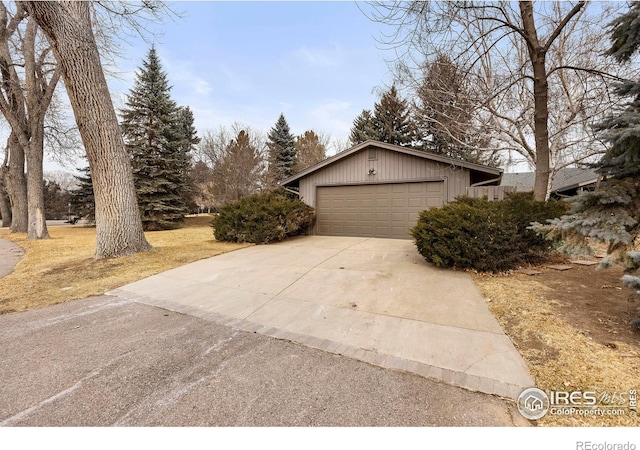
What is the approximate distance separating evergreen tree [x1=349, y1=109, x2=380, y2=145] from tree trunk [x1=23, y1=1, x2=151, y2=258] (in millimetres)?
16033

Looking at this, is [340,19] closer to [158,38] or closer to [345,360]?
[158,38]

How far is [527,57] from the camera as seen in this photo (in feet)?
34.6

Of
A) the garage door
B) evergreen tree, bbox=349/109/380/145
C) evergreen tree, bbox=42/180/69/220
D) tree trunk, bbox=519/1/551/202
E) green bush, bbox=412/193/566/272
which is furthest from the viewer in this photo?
evergreen tree, bbox=42/180/69/220

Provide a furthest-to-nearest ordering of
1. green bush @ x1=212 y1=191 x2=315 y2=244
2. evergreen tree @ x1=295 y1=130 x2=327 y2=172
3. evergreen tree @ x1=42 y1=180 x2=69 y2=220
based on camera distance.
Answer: evergreen tree @ x1=42 y1=180 x2=69 y2=220 < evergreen tree @ x1=295 y1=130 x2=327 y2=172 < green bush @ x1=212 y1=191 x2=315 y2=244

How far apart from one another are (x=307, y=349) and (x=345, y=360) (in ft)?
1.29

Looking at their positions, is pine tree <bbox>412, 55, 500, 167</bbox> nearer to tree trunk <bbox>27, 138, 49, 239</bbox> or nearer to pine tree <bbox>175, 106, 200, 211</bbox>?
pine tree <bbox>175, 106, 200, 211</bbox>

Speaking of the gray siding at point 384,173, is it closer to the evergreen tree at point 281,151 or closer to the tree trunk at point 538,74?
the tree trunk at point 538,74

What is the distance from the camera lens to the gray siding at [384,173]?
849cm

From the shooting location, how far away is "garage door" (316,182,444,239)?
9.01m

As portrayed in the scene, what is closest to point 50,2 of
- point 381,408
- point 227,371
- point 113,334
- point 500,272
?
point 113,334

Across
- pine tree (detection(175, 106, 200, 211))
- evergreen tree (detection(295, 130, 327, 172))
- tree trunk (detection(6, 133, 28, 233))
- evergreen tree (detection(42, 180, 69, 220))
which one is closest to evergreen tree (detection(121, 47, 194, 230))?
pine tree (detection(175, 106, 200, 211))

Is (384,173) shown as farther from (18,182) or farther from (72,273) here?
(18,182)

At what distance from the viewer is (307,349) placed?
2.56m
